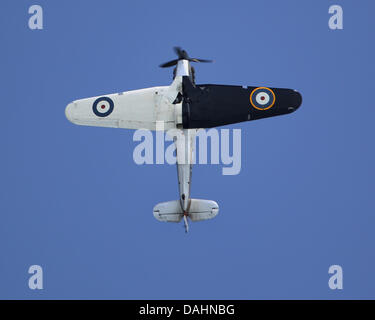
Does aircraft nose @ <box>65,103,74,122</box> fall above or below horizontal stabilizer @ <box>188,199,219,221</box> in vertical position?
above

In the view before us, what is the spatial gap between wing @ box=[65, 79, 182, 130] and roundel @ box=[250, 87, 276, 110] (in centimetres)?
252

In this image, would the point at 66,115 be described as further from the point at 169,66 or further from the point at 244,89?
the point at 244,89

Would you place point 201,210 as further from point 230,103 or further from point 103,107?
point 103,107

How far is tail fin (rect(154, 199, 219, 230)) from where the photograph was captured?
80.0ft

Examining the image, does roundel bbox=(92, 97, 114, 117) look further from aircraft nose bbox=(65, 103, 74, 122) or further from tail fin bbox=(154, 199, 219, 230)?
tail fin bbox=(154, 199, 219, 230)

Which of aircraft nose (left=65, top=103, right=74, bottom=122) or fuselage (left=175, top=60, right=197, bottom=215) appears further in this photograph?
aircraft nose (left=65, top=103, right=74, bottom=122)

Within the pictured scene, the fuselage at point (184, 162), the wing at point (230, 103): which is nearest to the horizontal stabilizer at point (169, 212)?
the fuselage at point (184, 162)

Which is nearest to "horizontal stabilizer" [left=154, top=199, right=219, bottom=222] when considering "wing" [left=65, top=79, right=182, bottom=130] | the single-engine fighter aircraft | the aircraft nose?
the single-engine fighter aircraft

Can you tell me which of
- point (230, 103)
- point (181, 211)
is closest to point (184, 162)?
point (181, 211)

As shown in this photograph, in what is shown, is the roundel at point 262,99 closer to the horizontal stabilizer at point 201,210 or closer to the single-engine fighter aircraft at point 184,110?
the single-engine fighter aircraft at point 184,110

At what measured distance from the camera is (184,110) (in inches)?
927

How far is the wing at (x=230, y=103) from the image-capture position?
77.1ft

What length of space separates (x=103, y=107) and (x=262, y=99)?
16.6ft
